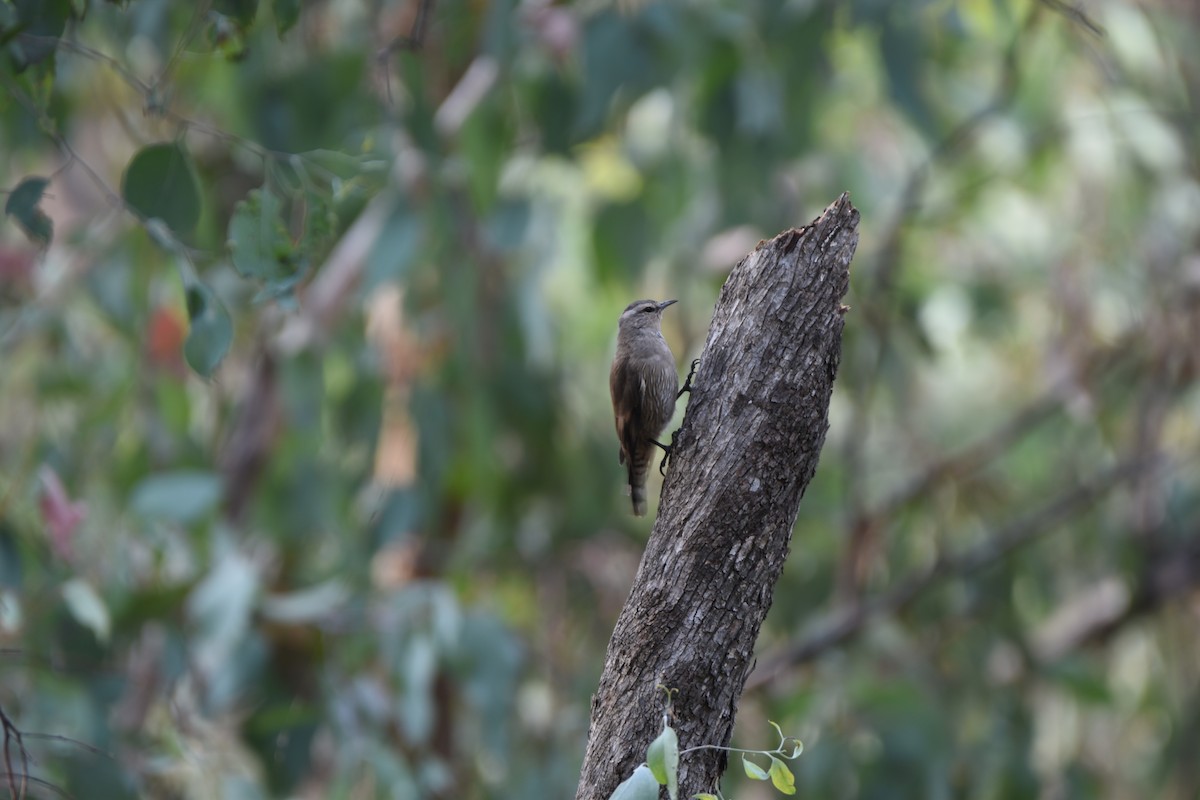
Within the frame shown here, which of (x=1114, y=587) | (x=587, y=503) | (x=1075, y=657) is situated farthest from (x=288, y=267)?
(x=1114, y=587)

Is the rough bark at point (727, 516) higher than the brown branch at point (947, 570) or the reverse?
higher

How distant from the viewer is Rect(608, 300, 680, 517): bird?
401 cm

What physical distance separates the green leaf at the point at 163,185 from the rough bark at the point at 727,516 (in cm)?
116

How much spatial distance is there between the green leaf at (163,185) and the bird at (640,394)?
5.15ft

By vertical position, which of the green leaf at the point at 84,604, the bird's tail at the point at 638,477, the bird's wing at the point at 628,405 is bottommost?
the bird's tail at the point at 638,477

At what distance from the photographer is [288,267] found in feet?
8.41

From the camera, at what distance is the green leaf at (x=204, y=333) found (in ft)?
8.52

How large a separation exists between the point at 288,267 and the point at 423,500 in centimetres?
408

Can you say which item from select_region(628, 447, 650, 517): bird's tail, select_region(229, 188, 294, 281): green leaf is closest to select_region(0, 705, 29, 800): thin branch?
select_region(229, 188, 294, 281): green leaf

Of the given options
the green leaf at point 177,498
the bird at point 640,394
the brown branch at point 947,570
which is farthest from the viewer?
the brown branch at point 947,570

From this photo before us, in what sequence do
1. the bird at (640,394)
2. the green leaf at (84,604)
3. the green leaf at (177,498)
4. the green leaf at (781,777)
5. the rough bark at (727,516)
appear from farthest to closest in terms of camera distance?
the green leaf at (177,498)
the green leaf at (84,604)
the bird at (640,394)
the rough bark at (727,516)
the green leaf at (781,777)

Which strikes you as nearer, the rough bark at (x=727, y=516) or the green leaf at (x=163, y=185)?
the rough bark at (x=727, y=516)

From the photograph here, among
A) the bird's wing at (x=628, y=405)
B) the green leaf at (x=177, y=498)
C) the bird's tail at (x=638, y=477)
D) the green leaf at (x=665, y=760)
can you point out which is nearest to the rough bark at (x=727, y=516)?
the green leaf at (x=665, y=760)

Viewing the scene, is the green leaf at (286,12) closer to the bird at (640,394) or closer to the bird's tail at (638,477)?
the bird at (640,394)
